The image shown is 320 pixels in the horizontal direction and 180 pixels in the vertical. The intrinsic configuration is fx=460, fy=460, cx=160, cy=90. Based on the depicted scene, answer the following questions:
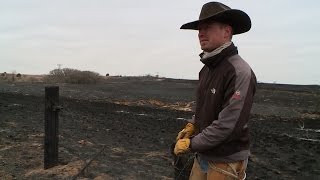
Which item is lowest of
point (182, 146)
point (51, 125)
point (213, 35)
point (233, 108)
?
point (51, 125)

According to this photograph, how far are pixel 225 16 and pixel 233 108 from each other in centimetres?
76

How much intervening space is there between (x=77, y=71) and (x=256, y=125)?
75.5 ft

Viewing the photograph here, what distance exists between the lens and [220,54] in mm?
3543

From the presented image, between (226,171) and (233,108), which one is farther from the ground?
(233,108)

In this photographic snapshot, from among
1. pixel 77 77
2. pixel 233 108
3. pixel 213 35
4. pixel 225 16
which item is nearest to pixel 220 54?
pixel 213 35

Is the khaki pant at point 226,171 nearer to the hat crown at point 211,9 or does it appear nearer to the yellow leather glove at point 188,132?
the yellow leather glove at point 188,132

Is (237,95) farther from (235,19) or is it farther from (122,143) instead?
(122,143)

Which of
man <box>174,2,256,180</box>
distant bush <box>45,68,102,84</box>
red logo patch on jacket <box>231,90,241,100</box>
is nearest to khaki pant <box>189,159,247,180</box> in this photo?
man <box>174,2,256,180</box>

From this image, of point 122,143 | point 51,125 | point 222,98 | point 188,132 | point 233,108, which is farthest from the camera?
point 122,143

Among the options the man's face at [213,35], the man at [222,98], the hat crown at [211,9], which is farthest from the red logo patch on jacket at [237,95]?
A: the hat crown at [211,9]

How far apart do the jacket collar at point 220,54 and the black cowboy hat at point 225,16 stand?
189mm

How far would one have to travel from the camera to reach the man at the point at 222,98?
3357 millimetres

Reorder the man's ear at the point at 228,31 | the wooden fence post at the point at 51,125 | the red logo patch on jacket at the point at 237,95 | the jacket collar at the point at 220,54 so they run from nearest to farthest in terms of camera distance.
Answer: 1. the red logo patch on jacket at the point at 237,95
2. the jacket collar at the point at 220,54
3. the man's ear at the point at 228,31
4. the wooden fence post at the point at 51,125

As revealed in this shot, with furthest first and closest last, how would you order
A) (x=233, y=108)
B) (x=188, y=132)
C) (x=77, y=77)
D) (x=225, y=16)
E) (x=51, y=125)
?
(x=77, y=77) → (x=51, y=125) → (x=188, y=132) → (x=225, y=16) → (x=233, y=108)
